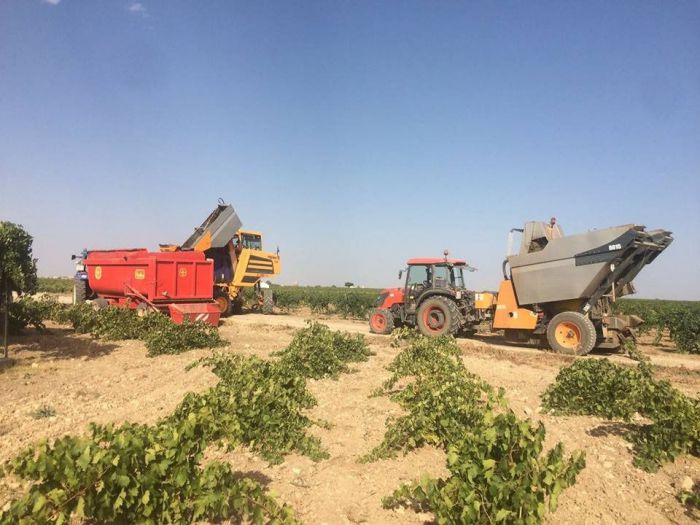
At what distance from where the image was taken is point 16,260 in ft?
29.2

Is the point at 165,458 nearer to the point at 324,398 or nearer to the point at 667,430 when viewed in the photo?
the point at 324,398

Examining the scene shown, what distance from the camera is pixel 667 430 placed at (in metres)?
4.38

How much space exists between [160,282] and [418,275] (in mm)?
7579

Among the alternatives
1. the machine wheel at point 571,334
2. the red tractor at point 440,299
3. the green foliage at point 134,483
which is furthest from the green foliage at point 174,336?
the machine wheel at point 571,334

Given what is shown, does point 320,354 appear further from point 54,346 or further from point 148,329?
point 54,346

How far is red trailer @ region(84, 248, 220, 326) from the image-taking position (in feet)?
43.4

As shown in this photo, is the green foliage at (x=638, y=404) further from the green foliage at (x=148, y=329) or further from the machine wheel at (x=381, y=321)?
the machine wheel at (x=381, y=321)

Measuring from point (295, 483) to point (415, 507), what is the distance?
1072mm

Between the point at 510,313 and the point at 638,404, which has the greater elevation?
the point at 510,313

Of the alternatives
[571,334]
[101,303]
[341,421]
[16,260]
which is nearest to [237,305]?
[101,303]

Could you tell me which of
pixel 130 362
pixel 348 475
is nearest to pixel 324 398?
pixel 348 475

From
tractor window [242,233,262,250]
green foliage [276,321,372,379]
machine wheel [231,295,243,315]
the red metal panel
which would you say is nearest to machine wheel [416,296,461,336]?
green foliage [276,321,372,379]

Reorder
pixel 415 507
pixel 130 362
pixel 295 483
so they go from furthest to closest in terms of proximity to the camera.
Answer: pixel 130 362
pixel 295 483
pixel 415 507

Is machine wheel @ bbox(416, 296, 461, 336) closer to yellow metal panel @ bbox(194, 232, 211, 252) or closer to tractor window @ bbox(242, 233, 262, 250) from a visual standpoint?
yellow metal panel @ bbox(194, 232, 211, 252)
